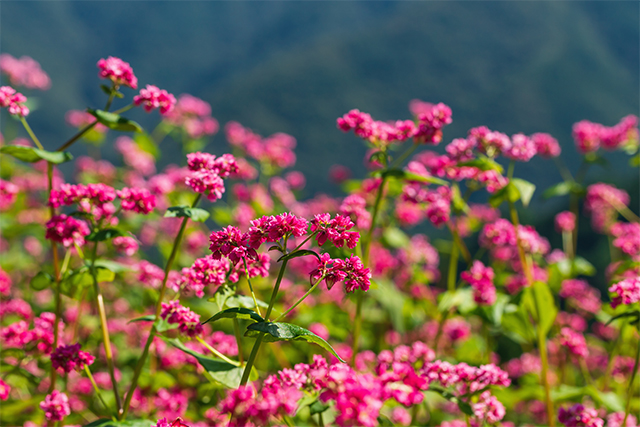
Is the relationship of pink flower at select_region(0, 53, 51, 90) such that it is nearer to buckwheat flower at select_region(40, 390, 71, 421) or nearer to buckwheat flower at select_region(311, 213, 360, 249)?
buckwheat flower at select_region(40, 390, 71, 421)

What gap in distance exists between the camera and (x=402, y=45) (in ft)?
67.2

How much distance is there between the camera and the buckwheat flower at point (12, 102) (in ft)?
6.61

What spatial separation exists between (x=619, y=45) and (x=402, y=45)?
9140mm

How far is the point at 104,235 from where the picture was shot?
66.7 inches

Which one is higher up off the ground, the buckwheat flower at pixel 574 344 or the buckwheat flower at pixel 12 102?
the buckwheat flower at pixel 12 102

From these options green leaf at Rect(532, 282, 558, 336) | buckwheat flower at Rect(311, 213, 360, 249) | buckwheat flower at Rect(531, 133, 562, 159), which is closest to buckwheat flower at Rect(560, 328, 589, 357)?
green leaf at Rect(532, 282, 558, 336)

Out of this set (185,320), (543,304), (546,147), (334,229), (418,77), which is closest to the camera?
(334,229)

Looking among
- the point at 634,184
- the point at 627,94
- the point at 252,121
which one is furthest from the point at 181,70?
the point at 634,184

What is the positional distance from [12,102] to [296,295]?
8.56 feet

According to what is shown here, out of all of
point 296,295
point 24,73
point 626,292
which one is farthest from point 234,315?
point 24,73

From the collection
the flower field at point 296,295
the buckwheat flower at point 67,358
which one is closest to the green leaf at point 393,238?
the flower field at point 296,295

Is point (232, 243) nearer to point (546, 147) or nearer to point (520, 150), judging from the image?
point (520, 150)

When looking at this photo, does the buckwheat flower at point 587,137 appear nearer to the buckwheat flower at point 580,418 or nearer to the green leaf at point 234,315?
the buckwheat flower at point 580,418

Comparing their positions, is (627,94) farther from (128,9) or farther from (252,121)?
(128,9)
